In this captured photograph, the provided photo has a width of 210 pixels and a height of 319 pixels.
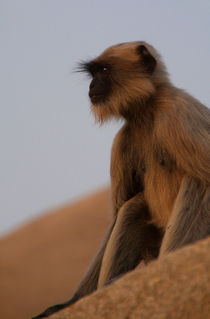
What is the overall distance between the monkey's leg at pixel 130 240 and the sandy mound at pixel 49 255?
A: 13.2 m

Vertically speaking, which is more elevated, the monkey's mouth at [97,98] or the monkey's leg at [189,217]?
Answer: the monkey's mouth at [97,98]

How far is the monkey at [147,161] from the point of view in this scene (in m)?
5.46

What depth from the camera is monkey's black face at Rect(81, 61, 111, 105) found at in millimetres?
Answer: 6301

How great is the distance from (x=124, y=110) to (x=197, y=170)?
1.16m

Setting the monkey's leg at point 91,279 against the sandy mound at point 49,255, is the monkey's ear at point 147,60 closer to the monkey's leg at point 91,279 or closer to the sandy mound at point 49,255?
the monkey's leg at point 91,279

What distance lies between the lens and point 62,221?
25375mm

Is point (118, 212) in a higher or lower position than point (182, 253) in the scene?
lower

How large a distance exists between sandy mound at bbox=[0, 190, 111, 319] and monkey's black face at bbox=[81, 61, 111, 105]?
13.3 meters

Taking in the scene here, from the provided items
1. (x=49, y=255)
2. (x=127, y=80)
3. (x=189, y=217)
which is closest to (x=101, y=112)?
(x=127, y=80)

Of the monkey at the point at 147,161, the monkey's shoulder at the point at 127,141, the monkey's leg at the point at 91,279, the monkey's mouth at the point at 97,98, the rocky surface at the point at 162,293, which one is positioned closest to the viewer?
the rocky surface at the point at 162,293

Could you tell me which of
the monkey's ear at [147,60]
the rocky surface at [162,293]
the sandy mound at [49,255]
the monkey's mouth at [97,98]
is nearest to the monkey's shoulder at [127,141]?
the monkey's mouth at [97,98]

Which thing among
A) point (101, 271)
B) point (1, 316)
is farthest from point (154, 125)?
point (1, 316)

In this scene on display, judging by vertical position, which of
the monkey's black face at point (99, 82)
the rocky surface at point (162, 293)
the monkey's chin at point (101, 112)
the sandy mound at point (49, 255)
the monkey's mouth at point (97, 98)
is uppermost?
the monkey's black face at point (99, 82)

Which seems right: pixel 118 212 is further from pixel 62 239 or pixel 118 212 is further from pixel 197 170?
pixel 62 239
